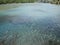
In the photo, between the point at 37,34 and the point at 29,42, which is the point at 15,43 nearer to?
the point at 29,42

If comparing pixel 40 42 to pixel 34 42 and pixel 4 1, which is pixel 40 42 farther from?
pixel 4 1

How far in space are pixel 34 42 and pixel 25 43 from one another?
0.26 feet

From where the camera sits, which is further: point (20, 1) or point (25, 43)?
point (20, 1)

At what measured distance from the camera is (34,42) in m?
1.23

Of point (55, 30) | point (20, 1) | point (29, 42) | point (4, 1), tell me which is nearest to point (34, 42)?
point (29, 42)

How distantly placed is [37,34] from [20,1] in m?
4.50

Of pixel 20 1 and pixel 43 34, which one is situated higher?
pixel 43 34

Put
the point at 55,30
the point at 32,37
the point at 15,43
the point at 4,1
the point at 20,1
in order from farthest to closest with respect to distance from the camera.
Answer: the point at 20,1 → the point at 4,1 → the point at 55,30 → the point at 32,37 → the point at 15,43

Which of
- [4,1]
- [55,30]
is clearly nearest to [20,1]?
[4,1]

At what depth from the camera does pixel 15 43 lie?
1220 mm

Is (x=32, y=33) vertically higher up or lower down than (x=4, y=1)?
higher up

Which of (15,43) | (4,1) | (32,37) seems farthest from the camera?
(4,1)

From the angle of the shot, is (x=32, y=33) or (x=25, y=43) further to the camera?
(x=32, y=33)

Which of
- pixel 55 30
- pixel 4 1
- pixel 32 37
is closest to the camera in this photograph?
pixel 32 37
